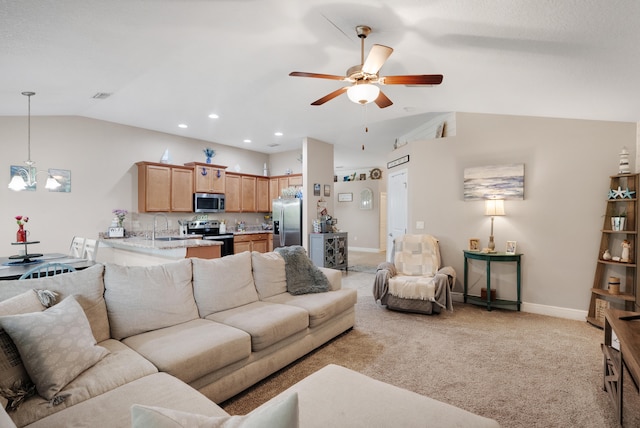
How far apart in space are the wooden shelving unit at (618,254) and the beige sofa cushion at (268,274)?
360 cm

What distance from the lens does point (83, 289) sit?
209 cm

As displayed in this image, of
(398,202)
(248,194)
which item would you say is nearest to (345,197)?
(248,194)

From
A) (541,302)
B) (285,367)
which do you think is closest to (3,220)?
(285,367)

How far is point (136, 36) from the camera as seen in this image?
258 centimetres

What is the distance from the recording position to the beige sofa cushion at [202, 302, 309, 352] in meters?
2.36

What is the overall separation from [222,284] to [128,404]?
137 cm

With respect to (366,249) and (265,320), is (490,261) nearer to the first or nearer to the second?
(265,320)

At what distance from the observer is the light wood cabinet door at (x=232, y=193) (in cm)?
696

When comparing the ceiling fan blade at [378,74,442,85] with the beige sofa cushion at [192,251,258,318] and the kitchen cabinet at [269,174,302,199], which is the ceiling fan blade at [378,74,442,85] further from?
the kitchen cabinet at [269,174,302,199]

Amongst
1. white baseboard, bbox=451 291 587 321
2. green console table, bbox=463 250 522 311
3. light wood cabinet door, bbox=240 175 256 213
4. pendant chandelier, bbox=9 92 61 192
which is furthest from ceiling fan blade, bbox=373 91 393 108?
light wood cabinet door, bbox=240 175 256 213

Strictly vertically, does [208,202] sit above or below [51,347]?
above

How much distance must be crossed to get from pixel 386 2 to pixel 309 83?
65.8 inches

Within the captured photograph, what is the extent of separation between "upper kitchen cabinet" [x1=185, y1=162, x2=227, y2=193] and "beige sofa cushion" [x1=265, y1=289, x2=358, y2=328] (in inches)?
156

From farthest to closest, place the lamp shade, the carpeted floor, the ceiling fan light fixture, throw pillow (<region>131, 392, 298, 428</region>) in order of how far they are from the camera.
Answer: the lamp shade < the ceiling fan light fixture < the carpeted floor < throw pillow (<region>131, 392, 298, 428</region>)
